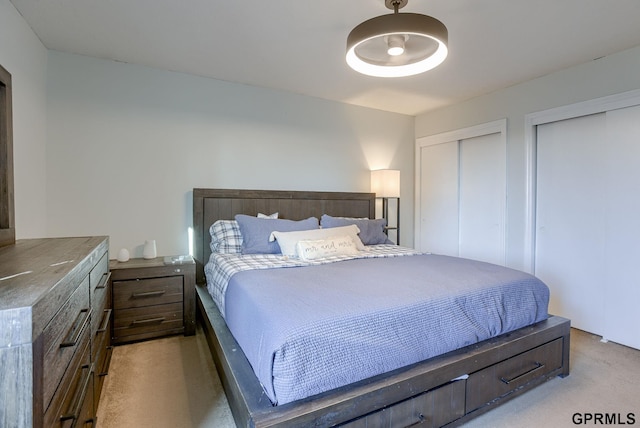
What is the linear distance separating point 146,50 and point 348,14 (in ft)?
5.65

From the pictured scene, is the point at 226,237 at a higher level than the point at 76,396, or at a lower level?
higher

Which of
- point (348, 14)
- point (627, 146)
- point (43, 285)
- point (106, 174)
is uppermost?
point (348, 14)

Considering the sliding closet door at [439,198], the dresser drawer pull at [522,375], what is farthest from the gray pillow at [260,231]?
the sliding closet door at [439,198]

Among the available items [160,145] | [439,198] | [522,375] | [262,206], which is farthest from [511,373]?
[160,145]

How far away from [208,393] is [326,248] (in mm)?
1303

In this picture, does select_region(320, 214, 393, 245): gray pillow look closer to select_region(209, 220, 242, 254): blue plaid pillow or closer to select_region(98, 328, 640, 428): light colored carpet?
select_region(209, 220, 242, 254): blue plaid pillow

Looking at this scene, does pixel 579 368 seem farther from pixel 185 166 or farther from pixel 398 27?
pixel 185 166

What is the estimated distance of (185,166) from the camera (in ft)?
10.2


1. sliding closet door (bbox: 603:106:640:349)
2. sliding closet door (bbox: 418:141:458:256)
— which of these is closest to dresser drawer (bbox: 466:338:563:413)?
sliding closet door (bbox: 603:106:640:349)

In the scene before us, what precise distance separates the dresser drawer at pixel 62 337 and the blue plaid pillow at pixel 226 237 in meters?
1.64

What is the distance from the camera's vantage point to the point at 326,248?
2.61m

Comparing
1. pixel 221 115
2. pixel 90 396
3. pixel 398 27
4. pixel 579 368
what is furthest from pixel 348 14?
pixel 579 368

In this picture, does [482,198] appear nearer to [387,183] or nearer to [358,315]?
[387,183]

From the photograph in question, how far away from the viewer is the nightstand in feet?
8.06
